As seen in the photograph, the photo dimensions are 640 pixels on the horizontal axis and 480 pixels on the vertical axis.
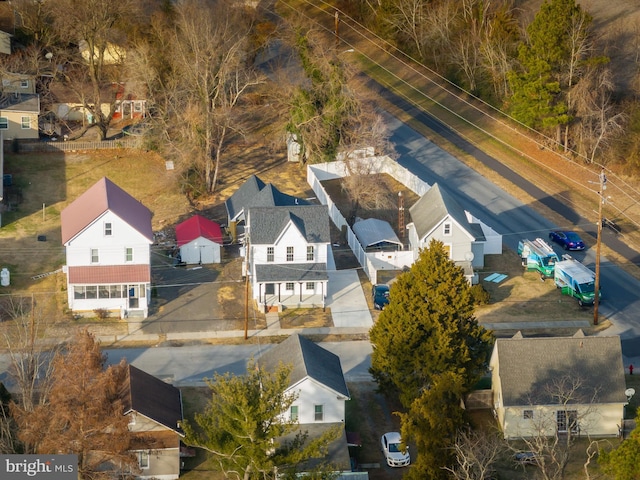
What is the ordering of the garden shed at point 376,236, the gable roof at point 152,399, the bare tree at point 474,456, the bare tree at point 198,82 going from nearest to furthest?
1. the bare tree at point 474,456
2. the gable roof at point 152,399
3. the garden shed at point 376,236
4. the bare tree at point 198,82

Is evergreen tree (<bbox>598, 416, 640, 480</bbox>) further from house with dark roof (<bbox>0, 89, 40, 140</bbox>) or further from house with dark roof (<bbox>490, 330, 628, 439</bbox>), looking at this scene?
house with dark roof (<bbox>0, 89, 40, 140</bbox>)

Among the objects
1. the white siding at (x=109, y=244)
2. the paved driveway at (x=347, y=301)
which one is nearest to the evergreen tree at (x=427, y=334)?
the paved driveway at (x=347, y=301)

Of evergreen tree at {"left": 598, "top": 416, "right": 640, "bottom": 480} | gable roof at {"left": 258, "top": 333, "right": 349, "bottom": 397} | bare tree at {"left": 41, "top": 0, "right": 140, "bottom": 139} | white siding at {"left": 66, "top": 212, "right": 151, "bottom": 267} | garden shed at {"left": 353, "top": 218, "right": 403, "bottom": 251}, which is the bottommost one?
evergreen tree at {"left": 598, "top": 416, "right": 640, "bottom": 480}

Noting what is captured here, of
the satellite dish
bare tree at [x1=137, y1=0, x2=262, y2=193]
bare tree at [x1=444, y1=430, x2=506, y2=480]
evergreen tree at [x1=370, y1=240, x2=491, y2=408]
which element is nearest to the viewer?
bare tree at [x1=444, y1=430, x2=506, y2=480]

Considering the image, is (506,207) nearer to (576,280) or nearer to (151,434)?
(576,280)

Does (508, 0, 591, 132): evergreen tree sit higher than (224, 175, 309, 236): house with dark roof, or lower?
higher

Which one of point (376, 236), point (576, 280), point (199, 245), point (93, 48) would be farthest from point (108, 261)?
point (93, 48)

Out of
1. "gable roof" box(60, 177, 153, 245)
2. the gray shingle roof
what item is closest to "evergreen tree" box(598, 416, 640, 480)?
the gray shingle roof

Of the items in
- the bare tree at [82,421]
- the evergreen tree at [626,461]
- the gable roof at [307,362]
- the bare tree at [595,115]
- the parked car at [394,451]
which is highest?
the bare tree at [595,115]

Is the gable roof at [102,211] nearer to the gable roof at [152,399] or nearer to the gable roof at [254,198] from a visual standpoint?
the gable roof at [254,198]
